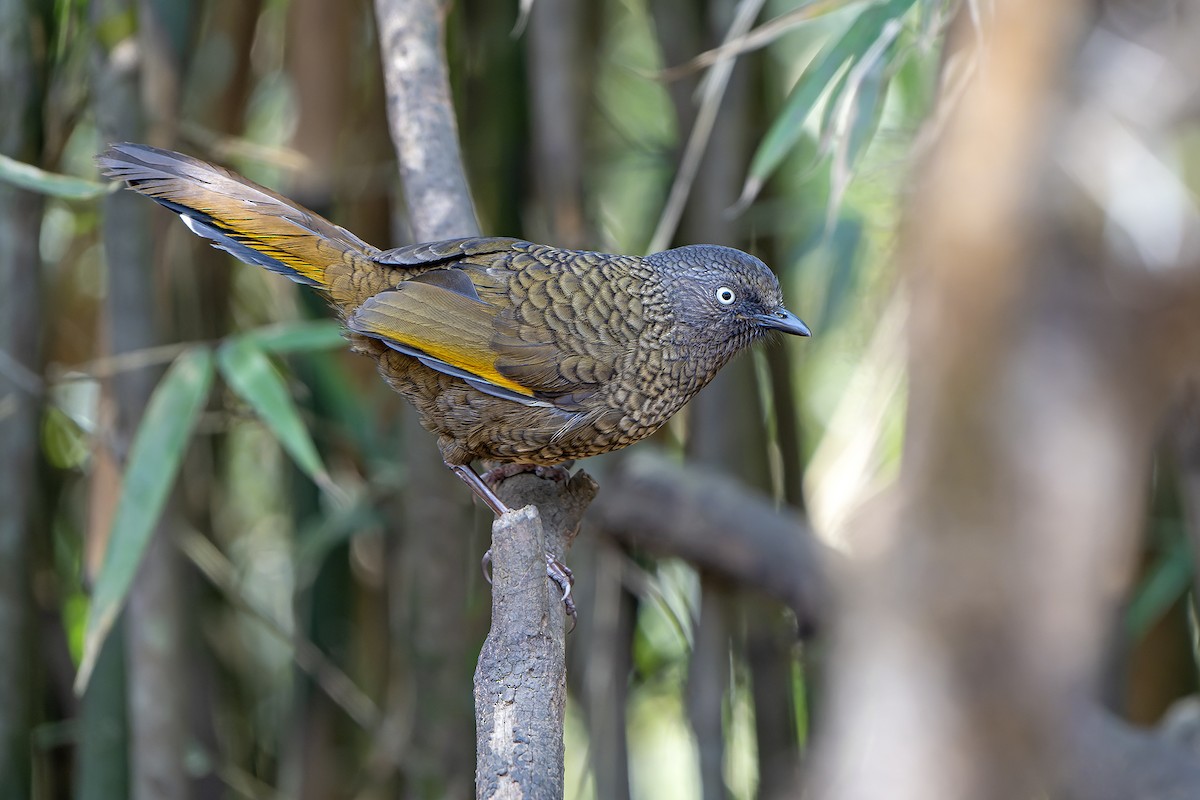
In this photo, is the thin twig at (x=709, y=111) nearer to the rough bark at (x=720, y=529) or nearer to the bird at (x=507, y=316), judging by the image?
the bird at (x=507, y=316)

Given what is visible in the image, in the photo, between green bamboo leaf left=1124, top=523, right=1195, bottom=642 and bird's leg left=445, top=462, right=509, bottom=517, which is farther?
green bamboo leaf left=1124, top=523, right=1195, bottom=642

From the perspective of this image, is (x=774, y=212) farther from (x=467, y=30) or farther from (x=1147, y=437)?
(x=1147, y=437)

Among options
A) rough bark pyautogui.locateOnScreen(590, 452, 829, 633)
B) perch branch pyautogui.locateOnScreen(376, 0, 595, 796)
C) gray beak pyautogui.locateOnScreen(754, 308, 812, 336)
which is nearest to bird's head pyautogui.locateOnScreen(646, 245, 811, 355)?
gray beak pyautogui.locateOnScreen(754, 308, 812, 336)

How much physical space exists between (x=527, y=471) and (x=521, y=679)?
92 centimetres

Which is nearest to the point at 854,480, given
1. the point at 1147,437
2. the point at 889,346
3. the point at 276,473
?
the point at 889,346

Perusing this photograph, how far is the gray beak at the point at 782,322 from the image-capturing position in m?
2.41

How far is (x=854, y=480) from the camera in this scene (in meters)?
3.32

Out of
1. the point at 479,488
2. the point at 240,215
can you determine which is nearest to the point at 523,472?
the point at 479,488

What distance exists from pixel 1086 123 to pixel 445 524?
5.59 ft

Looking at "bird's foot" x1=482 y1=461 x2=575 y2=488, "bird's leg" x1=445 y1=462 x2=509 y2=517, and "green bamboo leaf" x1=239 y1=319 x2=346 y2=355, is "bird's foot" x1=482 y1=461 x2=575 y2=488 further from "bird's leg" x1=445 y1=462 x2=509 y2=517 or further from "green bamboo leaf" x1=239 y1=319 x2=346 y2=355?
"green bamboo leaf" x1=239 y1=319 x2=346 y2=355

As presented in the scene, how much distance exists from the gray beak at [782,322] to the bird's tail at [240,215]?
29.7 inches

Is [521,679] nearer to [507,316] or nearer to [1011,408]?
[507,316]

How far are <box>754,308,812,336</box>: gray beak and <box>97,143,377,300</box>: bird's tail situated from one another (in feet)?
2.48

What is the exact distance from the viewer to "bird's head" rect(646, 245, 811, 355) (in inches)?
96.0
